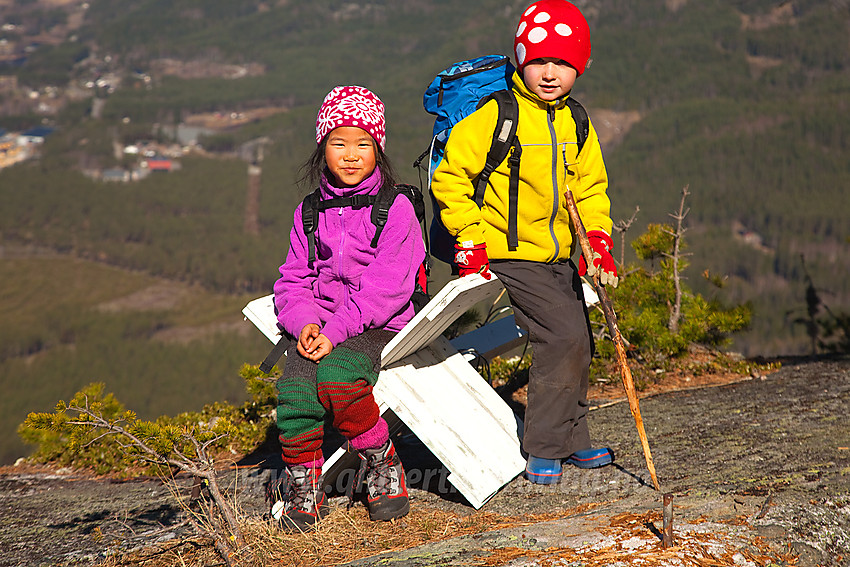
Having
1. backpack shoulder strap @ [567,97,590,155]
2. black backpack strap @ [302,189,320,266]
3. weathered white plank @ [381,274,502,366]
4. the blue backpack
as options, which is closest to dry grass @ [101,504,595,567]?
weathered white plank @ [381,274,502,366]

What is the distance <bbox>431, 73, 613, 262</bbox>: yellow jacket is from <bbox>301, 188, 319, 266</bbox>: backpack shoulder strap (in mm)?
673

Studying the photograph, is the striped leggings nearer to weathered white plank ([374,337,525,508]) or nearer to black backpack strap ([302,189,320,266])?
weathered white plank ([374,337,525,508])

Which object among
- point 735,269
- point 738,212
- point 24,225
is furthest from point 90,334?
point 738,212

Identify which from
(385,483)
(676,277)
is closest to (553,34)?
(385,483)

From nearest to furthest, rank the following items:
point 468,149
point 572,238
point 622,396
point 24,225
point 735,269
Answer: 1. point 468,149
2. point 572,238
3. point 622,396
4. point 735,269
5. point 24,225

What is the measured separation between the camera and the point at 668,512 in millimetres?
2645

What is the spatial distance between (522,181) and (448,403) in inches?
51.5

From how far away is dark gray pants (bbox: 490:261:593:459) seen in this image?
3.83 metres

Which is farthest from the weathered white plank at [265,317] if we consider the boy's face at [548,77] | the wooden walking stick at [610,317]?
the boy's face at [548,77]

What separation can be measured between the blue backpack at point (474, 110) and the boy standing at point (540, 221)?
0.09ft

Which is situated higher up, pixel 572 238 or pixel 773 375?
pixel 572 238

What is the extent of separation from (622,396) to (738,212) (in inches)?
6666

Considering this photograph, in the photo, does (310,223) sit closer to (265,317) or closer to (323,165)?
(323,165)

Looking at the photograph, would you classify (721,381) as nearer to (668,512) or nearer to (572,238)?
(572,238)
